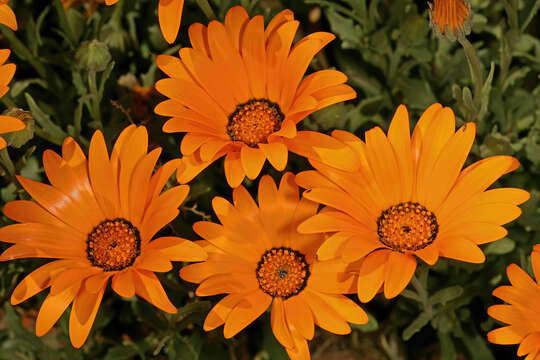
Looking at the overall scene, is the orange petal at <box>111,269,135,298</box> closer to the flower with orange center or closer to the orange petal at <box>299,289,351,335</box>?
the orange petal at <box>299,289,351,335</box>

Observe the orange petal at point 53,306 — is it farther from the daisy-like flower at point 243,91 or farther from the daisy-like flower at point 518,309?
the daisy-like flower at point 518,309

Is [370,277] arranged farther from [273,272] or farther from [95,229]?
[95,229]

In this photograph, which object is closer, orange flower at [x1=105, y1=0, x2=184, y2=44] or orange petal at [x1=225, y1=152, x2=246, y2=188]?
orange petal at [x1=225, y1=152, x2=246, y2=188]

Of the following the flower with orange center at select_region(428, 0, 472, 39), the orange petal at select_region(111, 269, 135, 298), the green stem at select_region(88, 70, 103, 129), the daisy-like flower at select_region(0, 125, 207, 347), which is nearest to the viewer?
the orange petal at select_region(111, 269, 135, 298)

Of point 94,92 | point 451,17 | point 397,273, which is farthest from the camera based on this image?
point 94,92

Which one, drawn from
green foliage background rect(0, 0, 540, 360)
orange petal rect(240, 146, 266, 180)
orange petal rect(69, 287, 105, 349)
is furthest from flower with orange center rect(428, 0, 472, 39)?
orange petal rect(69, 287, 105, 349)

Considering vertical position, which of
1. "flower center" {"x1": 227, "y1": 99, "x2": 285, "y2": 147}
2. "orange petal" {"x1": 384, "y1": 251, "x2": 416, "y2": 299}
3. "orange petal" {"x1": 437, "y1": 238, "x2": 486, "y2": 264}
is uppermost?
"flower center" {"x1": 227, "y1": 99, "x2": 285, "y2": 147}

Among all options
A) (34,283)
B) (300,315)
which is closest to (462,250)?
(300,315)
